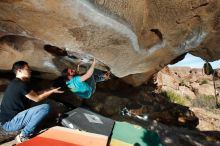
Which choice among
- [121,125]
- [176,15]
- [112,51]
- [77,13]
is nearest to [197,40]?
[176,15]

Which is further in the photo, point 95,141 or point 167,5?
point 167,5

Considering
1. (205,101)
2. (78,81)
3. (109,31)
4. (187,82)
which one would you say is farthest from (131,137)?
(187,82)

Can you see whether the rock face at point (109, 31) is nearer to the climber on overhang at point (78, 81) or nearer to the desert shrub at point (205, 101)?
the climber on overhang at point (78, 81)

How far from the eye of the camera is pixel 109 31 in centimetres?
618

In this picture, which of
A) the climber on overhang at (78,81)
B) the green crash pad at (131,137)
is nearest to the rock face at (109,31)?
the climber on overhang at (78,81)

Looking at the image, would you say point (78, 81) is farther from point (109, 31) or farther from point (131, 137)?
point (131, 137)

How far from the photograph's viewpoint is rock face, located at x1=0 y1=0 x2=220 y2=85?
5492 millimetres

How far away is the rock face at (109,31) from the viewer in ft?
18.0

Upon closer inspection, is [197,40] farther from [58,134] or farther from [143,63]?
[58,134]

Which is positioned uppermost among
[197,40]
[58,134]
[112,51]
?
[197,40]

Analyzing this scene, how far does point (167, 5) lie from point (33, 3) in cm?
292

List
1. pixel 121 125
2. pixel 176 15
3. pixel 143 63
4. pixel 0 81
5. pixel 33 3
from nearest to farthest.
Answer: pixel 33 3, pixel 121 125, pixel 176 15, pixel 0 81, pixel 143 63

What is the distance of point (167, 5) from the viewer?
6.84 metres

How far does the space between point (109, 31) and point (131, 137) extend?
6.52ft
